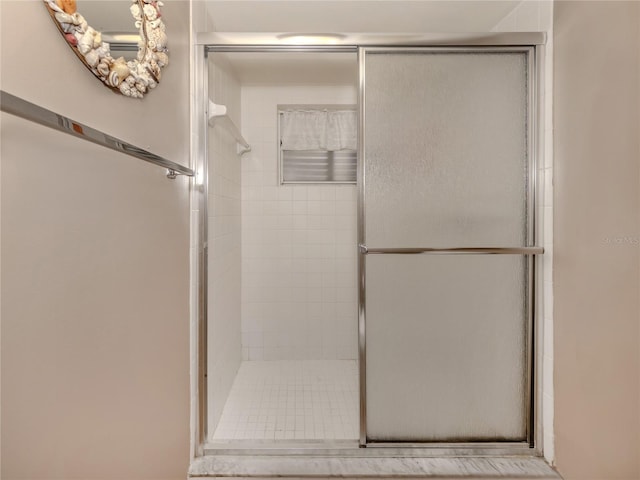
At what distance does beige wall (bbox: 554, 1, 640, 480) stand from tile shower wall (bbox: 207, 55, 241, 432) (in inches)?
60.7

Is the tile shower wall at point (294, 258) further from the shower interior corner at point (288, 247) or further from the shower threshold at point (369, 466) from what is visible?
the shower threshold at point (369, 466)

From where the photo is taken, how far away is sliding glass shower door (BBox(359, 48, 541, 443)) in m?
1.67

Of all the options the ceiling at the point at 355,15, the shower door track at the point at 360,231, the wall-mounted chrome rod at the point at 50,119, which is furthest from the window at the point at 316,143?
the wall-mounted chrome rod at the point at 50,119

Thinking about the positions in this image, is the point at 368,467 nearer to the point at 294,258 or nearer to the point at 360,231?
the point at 360,231

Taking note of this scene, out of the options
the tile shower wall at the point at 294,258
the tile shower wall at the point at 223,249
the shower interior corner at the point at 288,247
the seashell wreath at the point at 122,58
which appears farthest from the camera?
the tile shower wall at the point at 294,258

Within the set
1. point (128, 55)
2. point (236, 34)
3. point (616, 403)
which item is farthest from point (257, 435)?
point (236, 34)

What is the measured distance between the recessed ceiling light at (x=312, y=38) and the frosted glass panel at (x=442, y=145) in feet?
0.58

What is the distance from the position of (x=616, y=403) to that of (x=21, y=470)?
65.2 inches

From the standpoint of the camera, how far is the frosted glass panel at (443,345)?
1700 mm

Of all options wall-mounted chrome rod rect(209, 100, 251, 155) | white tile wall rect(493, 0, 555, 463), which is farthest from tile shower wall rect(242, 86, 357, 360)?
white tile wall rect(493, 0, 555, 463)

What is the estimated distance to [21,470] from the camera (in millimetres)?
698

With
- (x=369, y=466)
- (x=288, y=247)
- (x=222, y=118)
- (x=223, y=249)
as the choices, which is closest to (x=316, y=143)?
(x=288, y=247)

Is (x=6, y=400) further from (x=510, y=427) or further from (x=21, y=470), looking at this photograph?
(x=510, y=427)

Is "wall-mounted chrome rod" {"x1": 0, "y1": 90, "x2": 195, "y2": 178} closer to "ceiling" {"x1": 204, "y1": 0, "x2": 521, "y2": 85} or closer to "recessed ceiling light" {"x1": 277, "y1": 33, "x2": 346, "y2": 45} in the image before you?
"recessed ceiling light" {"x1": 277, "y1": 33, "x2": 346, "y2": 45}
